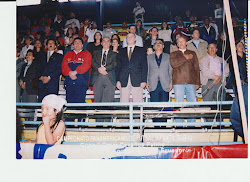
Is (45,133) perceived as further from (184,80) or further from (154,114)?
(184,80)

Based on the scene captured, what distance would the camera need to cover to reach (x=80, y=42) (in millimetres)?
3785

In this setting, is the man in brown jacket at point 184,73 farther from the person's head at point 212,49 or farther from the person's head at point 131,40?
the person's head at point 131,40

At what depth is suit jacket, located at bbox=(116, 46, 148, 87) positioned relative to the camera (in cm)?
346

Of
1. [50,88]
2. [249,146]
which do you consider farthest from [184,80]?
[50,88]

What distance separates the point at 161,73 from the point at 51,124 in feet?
5.70

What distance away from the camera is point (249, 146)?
2627mm

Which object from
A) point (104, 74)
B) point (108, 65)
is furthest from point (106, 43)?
point (104, 74)

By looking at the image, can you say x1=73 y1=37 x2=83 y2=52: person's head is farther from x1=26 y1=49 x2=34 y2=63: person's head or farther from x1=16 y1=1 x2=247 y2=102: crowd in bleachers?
x1=26 y1=49 x2=34 y2=63: person's head

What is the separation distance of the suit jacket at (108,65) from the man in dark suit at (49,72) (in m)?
0.55

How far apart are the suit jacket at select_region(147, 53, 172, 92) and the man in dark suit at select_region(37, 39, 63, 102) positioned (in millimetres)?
1450

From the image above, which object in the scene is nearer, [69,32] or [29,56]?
[29,56]

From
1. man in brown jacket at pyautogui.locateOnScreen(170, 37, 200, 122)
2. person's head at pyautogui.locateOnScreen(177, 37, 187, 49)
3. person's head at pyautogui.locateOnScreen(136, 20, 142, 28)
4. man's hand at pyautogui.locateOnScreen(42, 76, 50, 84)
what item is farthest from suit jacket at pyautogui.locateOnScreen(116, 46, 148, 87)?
man's hand at pyautogui.locateOnScreen(42, 76, 50, 84)

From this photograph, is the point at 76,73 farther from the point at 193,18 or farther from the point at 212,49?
the point at 193,18

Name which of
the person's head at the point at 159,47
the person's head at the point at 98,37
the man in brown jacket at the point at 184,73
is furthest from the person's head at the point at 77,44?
the man in brown jacket at the point at 184,73
